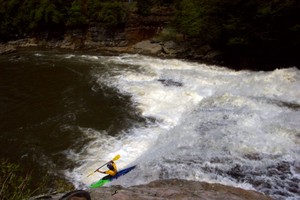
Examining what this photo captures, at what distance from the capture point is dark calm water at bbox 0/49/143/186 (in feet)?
28.3

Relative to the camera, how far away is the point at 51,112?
1124 cm

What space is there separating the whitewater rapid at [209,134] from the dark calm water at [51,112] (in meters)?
0.45

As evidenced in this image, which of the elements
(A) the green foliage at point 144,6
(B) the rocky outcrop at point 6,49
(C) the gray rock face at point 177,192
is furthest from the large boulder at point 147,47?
(C) the gray rock face at point 177,192

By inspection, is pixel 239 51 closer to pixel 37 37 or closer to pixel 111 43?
pixel 111 43

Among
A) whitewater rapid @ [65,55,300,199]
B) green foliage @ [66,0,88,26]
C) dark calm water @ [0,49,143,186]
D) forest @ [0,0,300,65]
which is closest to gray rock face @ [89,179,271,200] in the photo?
whitewater rapid @ [65,55,300,199]

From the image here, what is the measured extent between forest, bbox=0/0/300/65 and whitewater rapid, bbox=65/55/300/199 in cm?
185

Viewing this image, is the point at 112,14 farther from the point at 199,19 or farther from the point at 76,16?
the point at 199,19

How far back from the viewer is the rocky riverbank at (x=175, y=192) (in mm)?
4371

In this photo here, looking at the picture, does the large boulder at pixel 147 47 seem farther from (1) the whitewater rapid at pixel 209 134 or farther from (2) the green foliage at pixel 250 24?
(1) the whitewater rapid at pixel 209 134

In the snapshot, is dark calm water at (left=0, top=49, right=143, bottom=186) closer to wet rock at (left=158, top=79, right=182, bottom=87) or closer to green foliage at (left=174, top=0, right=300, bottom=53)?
wet rock at (left=158, top=79, right=182, bottom=87)

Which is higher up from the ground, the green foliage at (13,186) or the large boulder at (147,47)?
the large boulder at (147,47)

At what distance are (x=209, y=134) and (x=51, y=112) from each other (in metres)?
5.94

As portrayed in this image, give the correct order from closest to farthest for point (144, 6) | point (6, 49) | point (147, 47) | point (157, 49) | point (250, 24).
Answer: point (250, 24) < point (157, 49) < point (147, 47) < point (6, 49) < point (144, 6)

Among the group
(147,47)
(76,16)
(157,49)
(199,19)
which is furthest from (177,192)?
(76,16)
